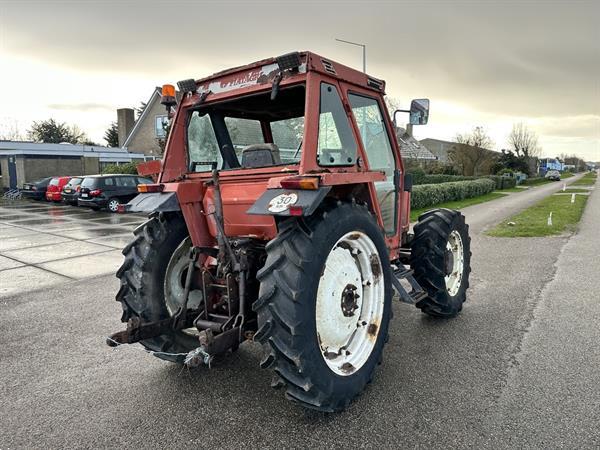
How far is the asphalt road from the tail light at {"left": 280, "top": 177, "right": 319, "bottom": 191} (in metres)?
1.59

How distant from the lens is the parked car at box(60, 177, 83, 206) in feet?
65.0

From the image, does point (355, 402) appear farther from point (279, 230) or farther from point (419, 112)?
point (419, 112)

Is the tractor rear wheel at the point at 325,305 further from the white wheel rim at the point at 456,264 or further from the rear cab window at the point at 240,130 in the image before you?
the white wheel rim at the point at 456,264

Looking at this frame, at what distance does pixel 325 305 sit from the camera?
3.03 meters

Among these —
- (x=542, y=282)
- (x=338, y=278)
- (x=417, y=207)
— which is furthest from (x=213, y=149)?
(x=417, y=207)

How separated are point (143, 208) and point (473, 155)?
36.7 metres

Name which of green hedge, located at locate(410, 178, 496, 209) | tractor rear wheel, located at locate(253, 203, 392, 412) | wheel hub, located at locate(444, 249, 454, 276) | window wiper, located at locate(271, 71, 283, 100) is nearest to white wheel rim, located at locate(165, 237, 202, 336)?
tractor rear wheel, located at locate(253, 203, 392, 412)

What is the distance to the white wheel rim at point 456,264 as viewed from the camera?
4920 mm

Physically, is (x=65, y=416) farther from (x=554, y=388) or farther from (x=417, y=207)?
(x=417, y=207)

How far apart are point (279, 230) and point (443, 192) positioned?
18.5 m

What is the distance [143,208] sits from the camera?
3334 mm

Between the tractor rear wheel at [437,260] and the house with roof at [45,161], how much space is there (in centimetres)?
2997

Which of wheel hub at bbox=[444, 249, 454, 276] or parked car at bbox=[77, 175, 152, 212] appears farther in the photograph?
parked car at bbox=[77, 175, 152, 212]

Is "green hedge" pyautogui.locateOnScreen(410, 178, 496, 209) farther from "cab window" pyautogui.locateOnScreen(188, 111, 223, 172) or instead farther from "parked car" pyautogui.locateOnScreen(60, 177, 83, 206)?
"parked car" pyautogui.locateOnScreen(60, 177, 83, 206)
